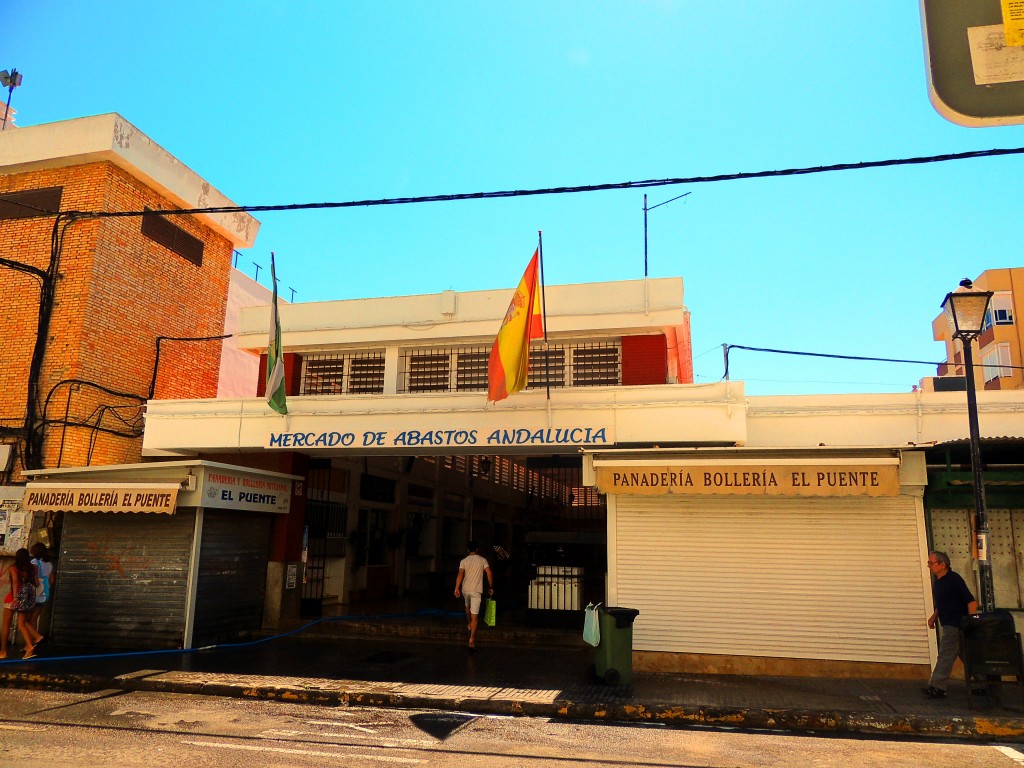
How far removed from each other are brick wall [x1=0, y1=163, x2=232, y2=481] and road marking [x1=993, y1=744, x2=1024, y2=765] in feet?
52.4

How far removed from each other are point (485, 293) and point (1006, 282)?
37.7 metres

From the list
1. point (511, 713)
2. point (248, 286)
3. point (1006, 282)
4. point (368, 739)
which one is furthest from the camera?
point (1006, 282)

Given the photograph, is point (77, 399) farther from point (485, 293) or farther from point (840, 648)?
point (840, 648)

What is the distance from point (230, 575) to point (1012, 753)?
40.4 ft

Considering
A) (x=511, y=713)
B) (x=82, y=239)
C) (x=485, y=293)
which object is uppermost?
(x=82, y=239)

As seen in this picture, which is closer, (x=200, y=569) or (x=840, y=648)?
(x=840, y=648)

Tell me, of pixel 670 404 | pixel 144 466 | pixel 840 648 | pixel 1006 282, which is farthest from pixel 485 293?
pixel 1006 282

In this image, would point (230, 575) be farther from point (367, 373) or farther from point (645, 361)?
point (645, 361)

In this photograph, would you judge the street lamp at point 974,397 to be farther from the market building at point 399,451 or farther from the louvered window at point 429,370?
the louvered window at point 429,370

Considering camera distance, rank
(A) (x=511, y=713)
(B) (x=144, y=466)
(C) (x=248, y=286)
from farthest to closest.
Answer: (C) (x=248, y=286), (B) (x=144, y=466), (A) (x=511, y=713)

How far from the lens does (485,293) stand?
16.2 metres

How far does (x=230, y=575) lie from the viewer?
14.6m

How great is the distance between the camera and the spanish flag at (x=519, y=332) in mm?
12469

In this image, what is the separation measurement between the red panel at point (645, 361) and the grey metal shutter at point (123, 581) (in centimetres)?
854
